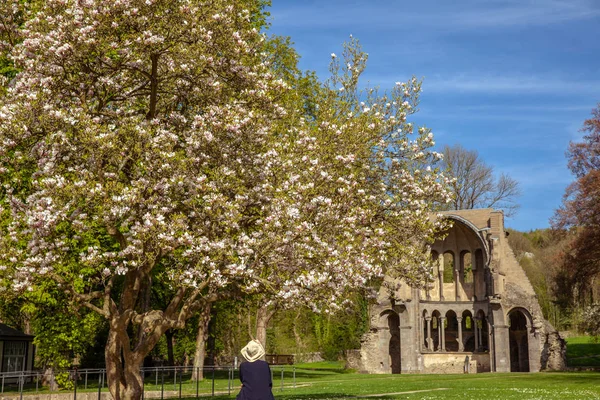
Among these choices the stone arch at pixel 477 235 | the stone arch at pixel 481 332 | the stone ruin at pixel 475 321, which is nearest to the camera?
the stone ruin at pixel 475 321

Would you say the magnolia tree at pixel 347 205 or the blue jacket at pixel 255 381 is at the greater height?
the magnolia tree at pixel 347 205

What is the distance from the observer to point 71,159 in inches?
712

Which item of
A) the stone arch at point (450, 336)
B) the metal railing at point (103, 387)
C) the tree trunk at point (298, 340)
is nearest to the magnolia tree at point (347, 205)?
the metal railing at point (103, 387)

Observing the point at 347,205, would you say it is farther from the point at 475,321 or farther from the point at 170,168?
the point at 475,321

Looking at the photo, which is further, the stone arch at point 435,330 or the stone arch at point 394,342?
the stone arch at point 435,330

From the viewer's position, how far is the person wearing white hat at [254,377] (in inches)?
427

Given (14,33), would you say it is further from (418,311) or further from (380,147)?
(418,311)

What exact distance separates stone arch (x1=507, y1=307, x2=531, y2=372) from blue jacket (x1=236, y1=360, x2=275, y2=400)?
4926 centimetres

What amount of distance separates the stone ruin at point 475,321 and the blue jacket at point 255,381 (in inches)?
1680

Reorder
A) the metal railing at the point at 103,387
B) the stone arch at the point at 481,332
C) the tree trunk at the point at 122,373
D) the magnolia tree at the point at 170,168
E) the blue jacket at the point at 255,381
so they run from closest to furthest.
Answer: the blue jacket at the point at 255,381 < the magnolia tree at the point at 170,168 < the tree trunk at the point at 122,373 < the metal railing at the point at 103,387 < the stone arch at the point at 481,332

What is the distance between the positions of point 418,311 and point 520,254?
126 feet

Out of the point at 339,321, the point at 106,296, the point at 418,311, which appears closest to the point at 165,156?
the point at 106,296

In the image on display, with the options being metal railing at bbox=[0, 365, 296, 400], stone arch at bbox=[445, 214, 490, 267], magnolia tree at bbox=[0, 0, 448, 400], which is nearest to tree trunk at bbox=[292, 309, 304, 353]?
stone arch at bbox=[445, 214, 490, 267]

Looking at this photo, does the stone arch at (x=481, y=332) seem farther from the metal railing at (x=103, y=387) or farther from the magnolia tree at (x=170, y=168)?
the magnolia tree at (x=170, y=168)
